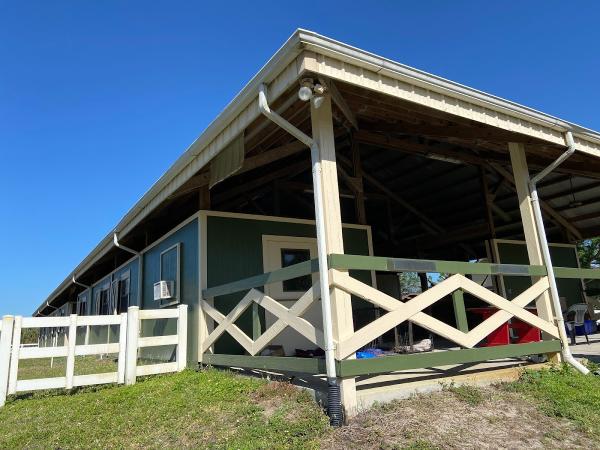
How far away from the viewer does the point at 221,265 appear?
6.39 m

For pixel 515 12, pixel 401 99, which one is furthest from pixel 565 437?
pixel 515 12

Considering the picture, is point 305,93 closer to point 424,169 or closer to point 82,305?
point 424,169

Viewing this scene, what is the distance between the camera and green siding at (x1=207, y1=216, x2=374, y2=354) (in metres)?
6.25

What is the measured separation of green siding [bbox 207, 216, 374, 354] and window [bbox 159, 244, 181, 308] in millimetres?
1026

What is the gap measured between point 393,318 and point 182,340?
3.67 meters

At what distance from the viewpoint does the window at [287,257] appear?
6715 mm

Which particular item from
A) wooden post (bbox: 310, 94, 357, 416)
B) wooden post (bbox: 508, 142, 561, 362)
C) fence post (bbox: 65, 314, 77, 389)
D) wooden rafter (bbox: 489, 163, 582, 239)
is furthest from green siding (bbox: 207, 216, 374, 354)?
wooden rafter (bbox: 489, 163, 582, 239)

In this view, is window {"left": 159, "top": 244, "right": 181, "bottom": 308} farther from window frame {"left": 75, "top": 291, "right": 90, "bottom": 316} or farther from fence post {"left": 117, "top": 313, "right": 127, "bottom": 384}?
window frame {"left": 75, "top": 291, "right": 90, "bottom": 316}

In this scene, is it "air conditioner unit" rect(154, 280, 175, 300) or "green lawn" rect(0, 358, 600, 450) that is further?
"air conditioner unit" rect(154, 280, 175, 300)

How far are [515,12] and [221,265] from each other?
8.76 m

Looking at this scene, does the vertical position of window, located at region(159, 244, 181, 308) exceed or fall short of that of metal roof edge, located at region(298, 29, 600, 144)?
it falls short

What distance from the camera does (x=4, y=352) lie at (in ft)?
17.3

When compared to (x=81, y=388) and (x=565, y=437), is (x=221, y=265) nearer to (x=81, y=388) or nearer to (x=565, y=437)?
(x=81, y=388)

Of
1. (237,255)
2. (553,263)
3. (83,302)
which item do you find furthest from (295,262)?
(83,302)
